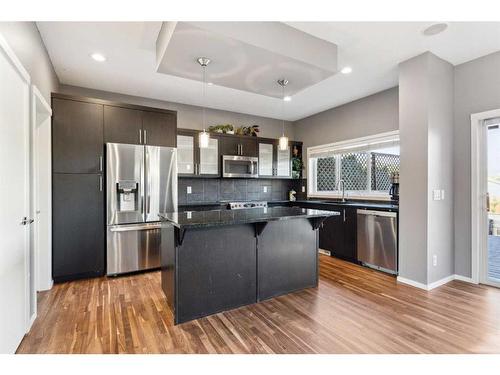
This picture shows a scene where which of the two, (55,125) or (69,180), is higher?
(55,125)

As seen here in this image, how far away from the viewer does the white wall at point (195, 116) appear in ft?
13.1

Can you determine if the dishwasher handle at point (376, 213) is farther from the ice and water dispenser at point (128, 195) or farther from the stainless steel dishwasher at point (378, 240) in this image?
the ice and water dispenser at point (128, 195)

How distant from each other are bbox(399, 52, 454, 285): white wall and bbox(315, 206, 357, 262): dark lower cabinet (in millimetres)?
815

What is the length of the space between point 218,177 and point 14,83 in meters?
3.22

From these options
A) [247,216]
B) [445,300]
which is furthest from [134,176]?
[445,300]

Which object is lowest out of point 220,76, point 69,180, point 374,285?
point 374,285

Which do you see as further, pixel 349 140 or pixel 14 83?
pixel 349 140

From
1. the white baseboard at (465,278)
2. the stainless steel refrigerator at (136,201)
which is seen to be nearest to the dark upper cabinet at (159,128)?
the stainless steel refrigerator at (136,201)

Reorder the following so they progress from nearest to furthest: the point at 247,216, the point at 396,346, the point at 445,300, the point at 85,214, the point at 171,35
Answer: the point at 396,346, the point at 171,35, the point at 247,216, the point at 445,300, the point at 85,214

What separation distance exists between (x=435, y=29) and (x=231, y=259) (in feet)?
9.79

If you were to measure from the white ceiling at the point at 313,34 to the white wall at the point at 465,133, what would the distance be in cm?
18

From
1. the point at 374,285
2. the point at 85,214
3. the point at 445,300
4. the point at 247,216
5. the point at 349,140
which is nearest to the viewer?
the point at 247,216

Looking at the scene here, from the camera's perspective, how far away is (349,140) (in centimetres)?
466
